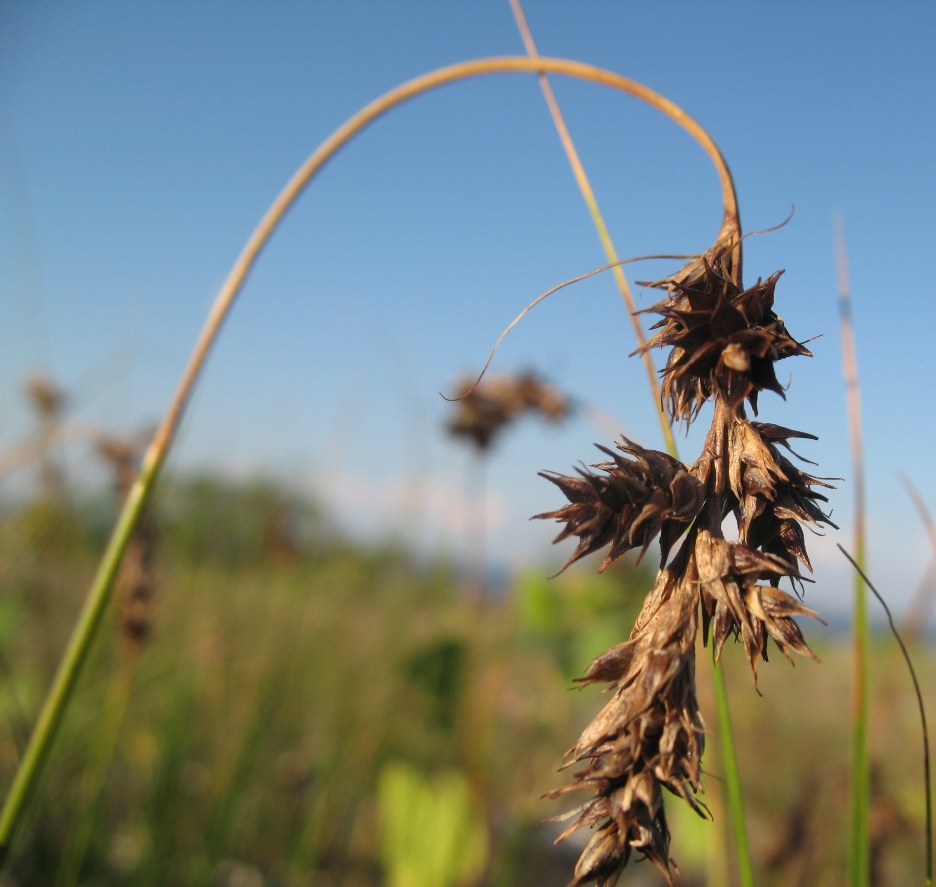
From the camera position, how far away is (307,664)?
2.80 m

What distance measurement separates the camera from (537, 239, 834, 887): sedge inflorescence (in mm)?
344

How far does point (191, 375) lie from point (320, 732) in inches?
92.8

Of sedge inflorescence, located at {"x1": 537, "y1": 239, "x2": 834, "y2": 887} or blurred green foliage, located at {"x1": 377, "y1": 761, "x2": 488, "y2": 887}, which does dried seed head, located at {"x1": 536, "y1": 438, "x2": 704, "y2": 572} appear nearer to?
sedge inflorescence, located at {"x1": 537, "y1": 239, "x2": 834, "y2": 887}

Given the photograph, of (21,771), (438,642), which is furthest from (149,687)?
(21,771)

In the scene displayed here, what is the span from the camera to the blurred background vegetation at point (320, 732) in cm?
165

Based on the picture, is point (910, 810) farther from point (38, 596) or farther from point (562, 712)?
point (38, 596)

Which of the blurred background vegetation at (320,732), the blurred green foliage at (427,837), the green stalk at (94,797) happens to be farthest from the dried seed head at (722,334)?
the blurred green foliage at (427,837)

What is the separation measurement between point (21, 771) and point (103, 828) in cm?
147

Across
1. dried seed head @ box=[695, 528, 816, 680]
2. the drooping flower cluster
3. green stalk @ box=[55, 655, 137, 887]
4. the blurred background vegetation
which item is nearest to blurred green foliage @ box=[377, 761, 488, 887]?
the blurred background vegetation

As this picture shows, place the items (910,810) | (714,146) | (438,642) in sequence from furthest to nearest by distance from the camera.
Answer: (438,642)
(910,810)
(714,146)

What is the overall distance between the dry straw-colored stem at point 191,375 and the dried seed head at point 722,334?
0.64ft

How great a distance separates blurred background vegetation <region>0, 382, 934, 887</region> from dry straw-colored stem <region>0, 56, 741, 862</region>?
0.47m

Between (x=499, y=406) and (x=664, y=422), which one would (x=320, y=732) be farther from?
(x=664, y=422)

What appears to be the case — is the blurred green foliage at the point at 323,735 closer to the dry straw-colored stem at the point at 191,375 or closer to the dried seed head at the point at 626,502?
the dry straw-colored stem at the point at 191,375
